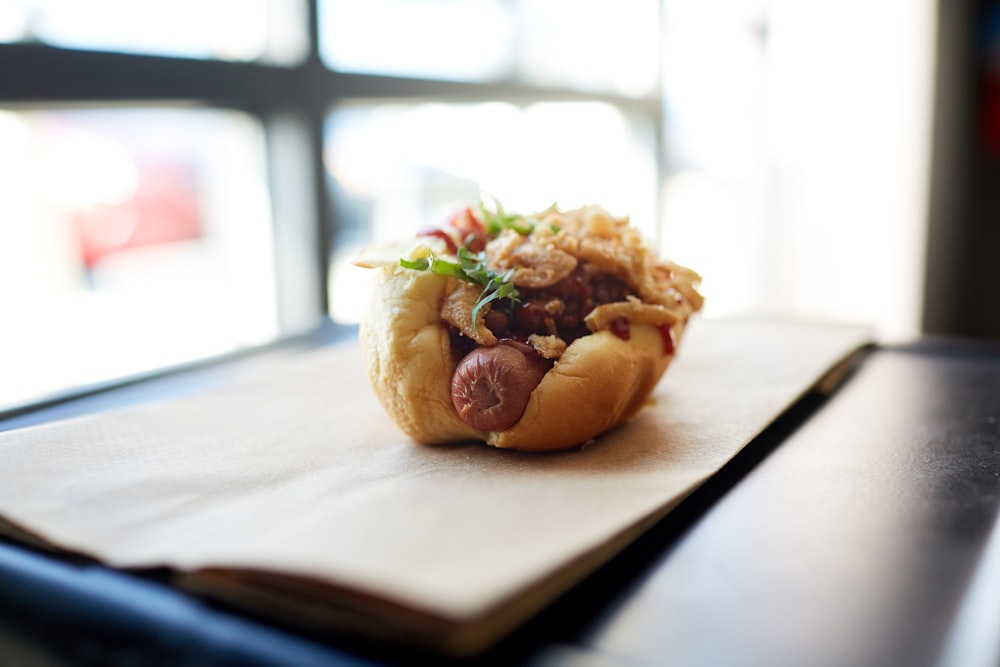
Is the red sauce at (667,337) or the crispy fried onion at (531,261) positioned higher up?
the crispy fried onion at (531,261)

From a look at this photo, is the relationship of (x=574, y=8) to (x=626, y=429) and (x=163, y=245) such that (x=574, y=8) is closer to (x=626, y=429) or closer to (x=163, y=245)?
(x=163, y=245)

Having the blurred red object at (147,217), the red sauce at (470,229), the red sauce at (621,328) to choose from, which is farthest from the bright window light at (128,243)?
the red sauce at (621,328)

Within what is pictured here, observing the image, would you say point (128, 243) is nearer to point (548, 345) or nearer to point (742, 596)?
point (548, 345)

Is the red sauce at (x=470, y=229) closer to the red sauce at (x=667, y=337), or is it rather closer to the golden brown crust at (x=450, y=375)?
the golden brown crust at (x=450, y=375)

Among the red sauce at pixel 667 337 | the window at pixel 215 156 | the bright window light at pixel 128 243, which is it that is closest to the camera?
the red sauce at pixel 667 337

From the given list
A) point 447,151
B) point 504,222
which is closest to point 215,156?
point 447,151
